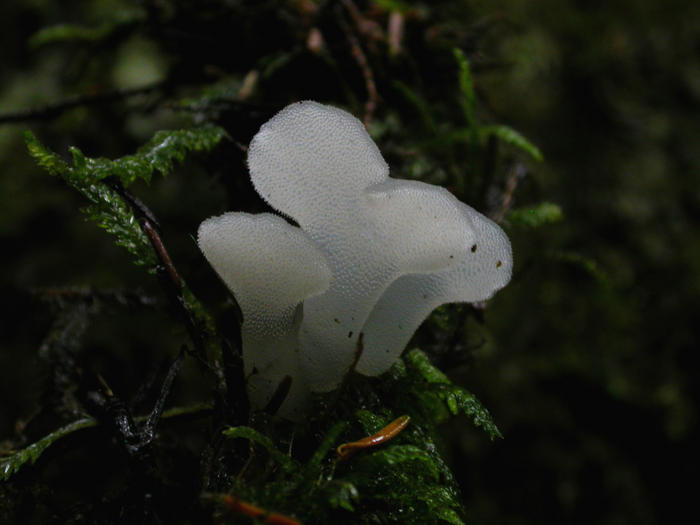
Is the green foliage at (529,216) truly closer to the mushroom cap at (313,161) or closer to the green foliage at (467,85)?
the green foliage at (467,85)

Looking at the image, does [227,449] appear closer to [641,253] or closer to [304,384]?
[304,384]

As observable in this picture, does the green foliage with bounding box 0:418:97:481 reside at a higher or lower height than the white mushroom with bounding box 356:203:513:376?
lower

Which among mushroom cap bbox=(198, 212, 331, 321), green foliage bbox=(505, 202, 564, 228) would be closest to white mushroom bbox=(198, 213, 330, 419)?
mushroom cap bbox=(198, 212, 331, 321)

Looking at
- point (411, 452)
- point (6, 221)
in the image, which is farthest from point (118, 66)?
point (411, 452)

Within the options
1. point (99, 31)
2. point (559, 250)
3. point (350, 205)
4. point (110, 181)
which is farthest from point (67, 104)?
point (559, 250)

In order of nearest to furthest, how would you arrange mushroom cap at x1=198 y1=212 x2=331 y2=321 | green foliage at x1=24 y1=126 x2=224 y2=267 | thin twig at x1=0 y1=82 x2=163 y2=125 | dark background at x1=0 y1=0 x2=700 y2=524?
mushroom cap at x1=198 y1=212 x2=331 y2=321, green foliage at x1=24 y1=126 x2=224 y2=267, thin twig at x1=0 y1=82 x2=163 y2=125, dark background at x1=0 y1=0 x2=700 y2=524

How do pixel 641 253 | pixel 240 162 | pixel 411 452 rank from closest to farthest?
pixel 411 452 → pixel 240 162 → pixel 641 253

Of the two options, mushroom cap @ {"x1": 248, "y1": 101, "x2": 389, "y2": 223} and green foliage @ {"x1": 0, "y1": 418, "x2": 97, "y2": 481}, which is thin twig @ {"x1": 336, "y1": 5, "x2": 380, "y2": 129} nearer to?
mushroom cap @ {"x1": 248, "y1": 101, "x2": 389, "y2": 223}
